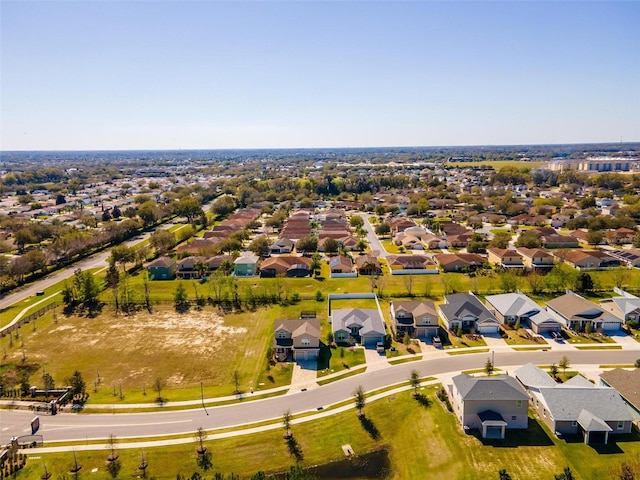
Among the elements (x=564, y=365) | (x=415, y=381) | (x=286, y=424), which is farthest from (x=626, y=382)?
(x=286, y=424)

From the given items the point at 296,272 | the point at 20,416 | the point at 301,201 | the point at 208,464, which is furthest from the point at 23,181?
the point at 208,464

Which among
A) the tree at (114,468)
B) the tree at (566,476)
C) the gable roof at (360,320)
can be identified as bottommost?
the tree at (114,468)

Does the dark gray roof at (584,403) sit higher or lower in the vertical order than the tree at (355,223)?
lower

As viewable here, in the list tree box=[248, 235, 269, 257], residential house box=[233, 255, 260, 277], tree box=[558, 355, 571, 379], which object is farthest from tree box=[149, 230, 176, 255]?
tree box=[558, 355, 571, 379]

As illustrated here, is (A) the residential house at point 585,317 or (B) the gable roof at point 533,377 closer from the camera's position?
(B) the gable roof at point 533,377

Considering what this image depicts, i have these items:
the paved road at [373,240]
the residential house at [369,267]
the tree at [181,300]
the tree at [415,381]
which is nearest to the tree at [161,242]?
the tree at [181,300]

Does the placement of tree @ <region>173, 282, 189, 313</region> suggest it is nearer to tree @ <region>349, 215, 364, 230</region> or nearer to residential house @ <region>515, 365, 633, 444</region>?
residential house @ <region>515, 365, 633, 444</region>

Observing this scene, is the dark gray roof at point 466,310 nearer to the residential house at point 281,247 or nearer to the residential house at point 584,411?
the residential house at point 584,411
